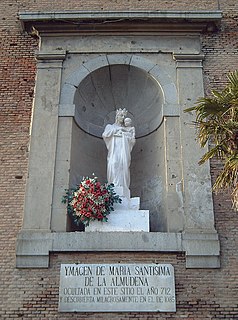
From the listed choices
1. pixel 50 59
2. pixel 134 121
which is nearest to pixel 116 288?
pixel 134 121

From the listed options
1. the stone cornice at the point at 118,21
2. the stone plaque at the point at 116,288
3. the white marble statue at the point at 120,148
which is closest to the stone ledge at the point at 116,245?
the stone plaque at the point at 116,288

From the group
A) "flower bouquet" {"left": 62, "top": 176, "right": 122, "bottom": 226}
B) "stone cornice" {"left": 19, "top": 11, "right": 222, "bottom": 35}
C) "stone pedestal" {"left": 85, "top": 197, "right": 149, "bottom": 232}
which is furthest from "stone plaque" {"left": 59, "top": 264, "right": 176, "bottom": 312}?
"stone cornice" {"left": 19, "top": 11, "right": 222, "bottom": 35}

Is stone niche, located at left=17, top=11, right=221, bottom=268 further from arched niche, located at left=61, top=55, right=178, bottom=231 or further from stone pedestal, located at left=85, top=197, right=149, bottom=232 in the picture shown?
stone pedestal, located at left=85, top=197, right=149, bottom=232

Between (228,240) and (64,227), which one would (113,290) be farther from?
(228,240)

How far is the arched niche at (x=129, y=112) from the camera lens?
11.5 metres

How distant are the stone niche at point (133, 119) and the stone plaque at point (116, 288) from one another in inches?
14.9

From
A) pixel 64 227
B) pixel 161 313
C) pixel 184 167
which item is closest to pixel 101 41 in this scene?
pixel 184 167

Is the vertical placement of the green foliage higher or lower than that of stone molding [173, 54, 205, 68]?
lower

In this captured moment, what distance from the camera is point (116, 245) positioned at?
32.3 feet

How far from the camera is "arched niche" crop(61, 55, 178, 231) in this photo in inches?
452

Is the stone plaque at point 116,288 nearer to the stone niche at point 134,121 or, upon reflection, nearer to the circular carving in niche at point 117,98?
the stone niche at point 134,121

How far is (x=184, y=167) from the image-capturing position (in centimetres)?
1081

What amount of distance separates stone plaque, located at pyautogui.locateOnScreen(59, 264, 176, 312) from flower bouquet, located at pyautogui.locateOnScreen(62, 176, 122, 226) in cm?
94

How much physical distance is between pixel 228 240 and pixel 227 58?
4338 millimetres
